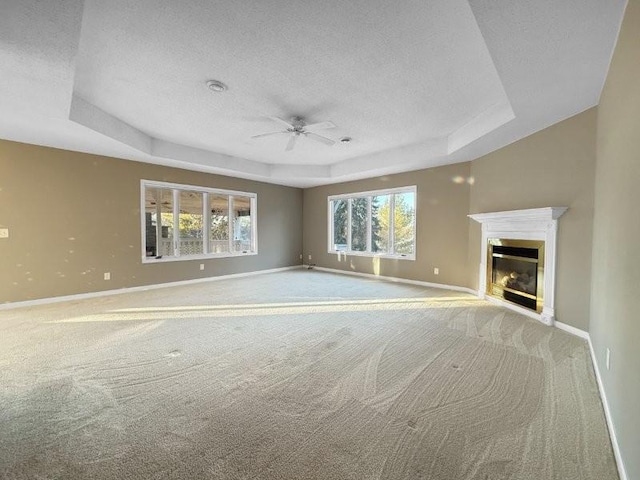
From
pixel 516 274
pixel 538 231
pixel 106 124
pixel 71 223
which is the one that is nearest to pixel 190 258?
pixel 71 223

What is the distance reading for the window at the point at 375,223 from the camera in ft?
21.3

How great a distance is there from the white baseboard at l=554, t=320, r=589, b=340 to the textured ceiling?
2.56 metres

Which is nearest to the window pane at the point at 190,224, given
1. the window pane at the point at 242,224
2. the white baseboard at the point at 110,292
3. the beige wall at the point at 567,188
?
→ the white baseboard at the point at 110,292

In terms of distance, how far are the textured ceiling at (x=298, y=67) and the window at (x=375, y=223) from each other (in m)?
1.98

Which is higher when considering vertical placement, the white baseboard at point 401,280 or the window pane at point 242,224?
the window pane at point 242,224

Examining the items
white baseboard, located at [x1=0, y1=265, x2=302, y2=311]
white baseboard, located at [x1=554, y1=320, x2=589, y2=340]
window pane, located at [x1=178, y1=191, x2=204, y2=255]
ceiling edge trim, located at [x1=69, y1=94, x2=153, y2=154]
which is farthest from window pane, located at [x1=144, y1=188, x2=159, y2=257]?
white baseboard, located at [x1=554, y1=320, x2=589, y2=340]

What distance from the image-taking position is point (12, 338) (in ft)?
10.1

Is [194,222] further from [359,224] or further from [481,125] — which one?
[481,125]

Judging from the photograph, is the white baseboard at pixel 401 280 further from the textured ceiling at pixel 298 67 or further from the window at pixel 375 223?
the textured ceiling at pixel 298 67

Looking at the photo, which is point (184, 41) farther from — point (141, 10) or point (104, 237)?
point (104, 237)

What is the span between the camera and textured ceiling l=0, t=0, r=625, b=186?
1.97 m

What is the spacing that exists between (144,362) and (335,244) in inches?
236

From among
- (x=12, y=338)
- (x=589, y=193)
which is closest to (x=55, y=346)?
(x=12, y=338)

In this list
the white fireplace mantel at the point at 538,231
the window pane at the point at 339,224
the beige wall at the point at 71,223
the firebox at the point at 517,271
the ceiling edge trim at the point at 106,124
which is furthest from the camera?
the window pane at the point at 339,224
